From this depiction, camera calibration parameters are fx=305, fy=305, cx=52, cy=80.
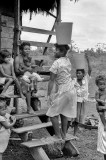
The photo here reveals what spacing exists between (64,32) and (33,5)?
18.0 feet

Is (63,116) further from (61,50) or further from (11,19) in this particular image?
(11,19)

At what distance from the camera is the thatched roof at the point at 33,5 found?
9391 mm

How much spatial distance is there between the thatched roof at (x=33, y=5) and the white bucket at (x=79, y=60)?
461 cm

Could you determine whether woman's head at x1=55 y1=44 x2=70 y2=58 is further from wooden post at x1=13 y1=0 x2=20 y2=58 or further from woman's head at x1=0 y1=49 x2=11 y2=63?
wooden post at x1=13 y1=0 x2=20 y2=58

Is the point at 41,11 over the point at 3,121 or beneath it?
over

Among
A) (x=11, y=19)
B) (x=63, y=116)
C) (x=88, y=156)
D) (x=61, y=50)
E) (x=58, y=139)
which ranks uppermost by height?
(x=11, y=19)

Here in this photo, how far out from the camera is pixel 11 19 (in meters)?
9.82

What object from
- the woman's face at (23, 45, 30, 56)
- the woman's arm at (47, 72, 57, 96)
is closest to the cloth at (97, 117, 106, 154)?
the woman's arm at (47, 72, 57, 96)

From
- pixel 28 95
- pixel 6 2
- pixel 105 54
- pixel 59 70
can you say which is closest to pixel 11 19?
pixel 6 2

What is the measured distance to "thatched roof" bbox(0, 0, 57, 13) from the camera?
370 inches

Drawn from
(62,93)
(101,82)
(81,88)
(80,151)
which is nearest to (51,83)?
(62,93)

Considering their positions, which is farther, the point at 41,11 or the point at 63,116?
the point at 41,11

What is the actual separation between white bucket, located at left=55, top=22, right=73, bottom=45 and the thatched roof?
16.0 feet

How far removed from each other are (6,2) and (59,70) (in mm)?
5654
